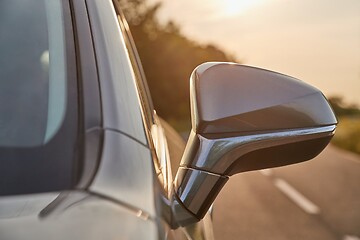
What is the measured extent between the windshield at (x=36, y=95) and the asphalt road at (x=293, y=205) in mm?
3559

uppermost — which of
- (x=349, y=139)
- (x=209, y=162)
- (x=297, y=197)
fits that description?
(x=209, y=162)

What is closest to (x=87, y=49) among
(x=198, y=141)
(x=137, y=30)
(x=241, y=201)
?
(x=198, y=141)

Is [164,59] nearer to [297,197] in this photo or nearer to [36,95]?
[297,197]

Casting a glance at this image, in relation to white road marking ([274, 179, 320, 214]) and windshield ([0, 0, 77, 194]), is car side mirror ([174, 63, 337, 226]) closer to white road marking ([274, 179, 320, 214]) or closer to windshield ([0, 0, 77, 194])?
windshield ([0, 0, 77, 194])

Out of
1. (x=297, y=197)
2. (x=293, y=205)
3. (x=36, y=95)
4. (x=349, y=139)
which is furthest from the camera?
(x=349, y=139)

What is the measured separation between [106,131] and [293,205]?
6.61 metres

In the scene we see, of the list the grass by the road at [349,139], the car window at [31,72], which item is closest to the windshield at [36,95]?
the car window at [31,72]

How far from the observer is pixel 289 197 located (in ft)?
27.6

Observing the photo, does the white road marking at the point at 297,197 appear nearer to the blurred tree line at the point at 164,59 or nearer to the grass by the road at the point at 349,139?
the grass by the road at the point at 349,139

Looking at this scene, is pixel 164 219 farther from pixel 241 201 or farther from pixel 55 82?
pixel 241 201

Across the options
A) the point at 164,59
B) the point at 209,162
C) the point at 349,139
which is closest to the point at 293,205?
the point at 209,162

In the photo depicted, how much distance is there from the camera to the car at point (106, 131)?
1.29 meters

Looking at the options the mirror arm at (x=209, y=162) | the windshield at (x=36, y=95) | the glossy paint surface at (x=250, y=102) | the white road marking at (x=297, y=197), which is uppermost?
the windshield at (x=36, y=95)

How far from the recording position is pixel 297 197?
838 cm
